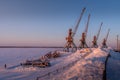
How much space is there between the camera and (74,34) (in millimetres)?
92750

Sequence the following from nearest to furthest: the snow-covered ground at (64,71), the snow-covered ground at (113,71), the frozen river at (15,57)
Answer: the snow-covered ground at (64,71), the snow-covered ground at (113,71), the frozen river at (15,57)

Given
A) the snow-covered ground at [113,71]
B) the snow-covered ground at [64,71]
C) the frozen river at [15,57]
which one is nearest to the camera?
the snow-covered ground at [64,71]

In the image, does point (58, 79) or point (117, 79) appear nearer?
point (58, 79)

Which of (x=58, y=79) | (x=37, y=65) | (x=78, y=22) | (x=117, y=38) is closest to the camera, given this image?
(x=58, y=79)

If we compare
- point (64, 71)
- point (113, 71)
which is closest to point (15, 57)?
point (64, 71)

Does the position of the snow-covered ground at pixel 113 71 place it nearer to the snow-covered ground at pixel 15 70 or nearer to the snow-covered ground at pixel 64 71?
the snow-covered ground at pixel 64 71

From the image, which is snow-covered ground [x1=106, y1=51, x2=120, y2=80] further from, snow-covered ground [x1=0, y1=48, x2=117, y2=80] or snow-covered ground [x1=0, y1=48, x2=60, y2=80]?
snow-covered ground [x1=0, y1=48, x2=60, y2=80]

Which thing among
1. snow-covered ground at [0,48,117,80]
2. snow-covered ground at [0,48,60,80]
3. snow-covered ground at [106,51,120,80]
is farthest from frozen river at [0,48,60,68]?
snow-covered ground at [106,51,120,80]

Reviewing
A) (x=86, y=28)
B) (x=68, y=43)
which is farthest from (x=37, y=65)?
(x=86, y=28)

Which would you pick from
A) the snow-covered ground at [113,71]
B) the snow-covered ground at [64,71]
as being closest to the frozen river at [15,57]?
the snow-covered ground at [64,71]

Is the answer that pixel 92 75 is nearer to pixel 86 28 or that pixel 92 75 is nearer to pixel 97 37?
pixel 86 28

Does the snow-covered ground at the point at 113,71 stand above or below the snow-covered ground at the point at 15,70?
above

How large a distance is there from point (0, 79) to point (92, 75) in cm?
1136

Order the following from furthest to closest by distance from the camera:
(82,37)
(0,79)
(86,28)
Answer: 1. (86,28)
2. (82,37)
3. (0,79)
